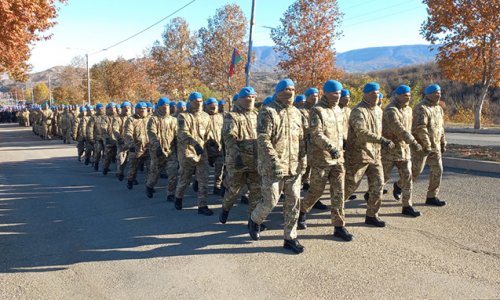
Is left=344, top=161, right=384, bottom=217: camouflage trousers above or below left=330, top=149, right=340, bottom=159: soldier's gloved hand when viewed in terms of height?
below

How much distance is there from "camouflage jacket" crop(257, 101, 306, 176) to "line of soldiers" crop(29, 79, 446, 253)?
0.01 metres

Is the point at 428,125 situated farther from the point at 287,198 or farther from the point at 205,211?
the point at 205,211

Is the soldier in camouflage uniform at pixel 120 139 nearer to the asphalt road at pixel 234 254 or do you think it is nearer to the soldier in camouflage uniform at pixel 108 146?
the soldier in camouflage uniform at pixel 108 146

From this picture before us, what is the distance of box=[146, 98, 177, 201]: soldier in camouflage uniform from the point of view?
7.63 m

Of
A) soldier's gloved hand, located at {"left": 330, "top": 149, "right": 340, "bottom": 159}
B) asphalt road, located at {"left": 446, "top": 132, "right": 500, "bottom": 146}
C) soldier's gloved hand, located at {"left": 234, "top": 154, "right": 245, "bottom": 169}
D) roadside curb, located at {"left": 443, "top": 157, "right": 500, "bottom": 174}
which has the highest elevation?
soldier's gloved hand, located at {"left": 330, "top": 149, "right": 340, "bottom": 159}

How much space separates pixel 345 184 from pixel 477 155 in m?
6.78

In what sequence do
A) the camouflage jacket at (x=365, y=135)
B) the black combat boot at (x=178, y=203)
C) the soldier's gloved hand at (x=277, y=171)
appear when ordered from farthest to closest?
the black combat boot at (x=178, y=203), the camouflage jacket at (x=365, y=135), the soldier's gloved hand at (x=277, y=171)

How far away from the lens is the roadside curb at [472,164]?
895cm

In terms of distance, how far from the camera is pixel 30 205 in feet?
24.3

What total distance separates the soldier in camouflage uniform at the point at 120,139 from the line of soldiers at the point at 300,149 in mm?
2246

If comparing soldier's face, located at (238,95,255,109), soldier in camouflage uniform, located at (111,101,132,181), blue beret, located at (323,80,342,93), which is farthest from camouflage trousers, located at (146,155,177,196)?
blue beret, located at (323,80,342,93)

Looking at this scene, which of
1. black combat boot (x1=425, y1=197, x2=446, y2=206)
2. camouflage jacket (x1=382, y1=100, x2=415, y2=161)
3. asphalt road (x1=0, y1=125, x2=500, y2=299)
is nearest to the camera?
asphalt road (x1=0, y1=125, x2=500, y2=299)

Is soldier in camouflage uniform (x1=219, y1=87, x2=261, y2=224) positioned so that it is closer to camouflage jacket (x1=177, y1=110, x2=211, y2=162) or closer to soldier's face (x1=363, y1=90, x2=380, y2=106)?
camouflage jacket (x1=177, y1=110, x2=211, y2=162)

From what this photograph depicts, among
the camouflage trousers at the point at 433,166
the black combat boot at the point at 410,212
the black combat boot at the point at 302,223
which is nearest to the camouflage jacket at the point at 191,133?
the black combat boot at the point at 302,223
